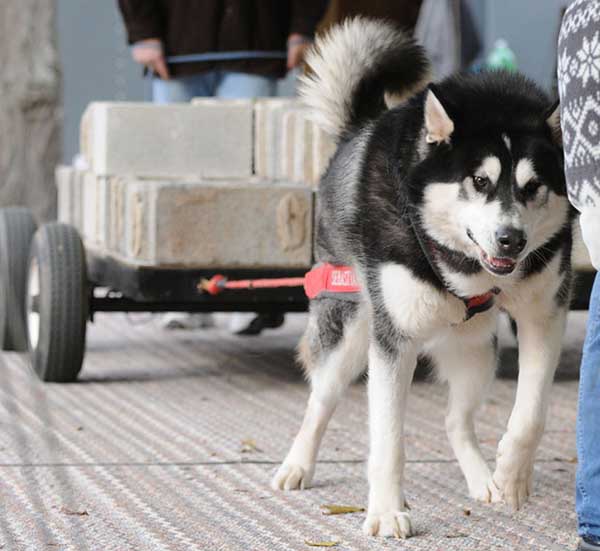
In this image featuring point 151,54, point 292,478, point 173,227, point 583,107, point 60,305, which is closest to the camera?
point 583,107

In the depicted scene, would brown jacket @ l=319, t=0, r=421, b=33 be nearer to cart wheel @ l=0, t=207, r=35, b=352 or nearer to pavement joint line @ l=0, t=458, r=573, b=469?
cart wheel @ l=0, t=207, r=35, b=352

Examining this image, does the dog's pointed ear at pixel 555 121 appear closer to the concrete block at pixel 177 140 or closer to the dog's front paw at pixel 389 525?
the dog's front paw at pixel 389 525

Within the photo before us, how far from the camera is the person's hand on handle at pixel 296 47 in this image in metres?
6.23

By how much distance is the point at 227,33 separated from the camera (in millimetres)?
6176

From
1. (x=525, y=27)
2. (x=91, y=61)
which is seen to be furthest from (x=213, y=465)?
(x=525, y=27)

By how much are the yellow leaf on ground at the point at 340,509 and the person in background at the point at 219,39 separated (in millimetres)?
3249

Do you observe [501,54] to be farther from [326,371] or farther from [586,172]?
[586,172]

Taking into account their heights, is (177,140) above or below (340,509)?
above

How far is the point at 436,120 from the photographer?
3039 mm

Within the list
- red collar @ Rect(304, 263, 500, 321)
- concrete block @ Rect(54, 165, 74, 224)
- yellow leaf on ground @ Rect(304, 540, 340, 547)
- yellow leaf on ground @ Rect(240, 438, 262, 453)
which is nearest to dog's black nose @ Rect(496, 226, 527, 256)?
red collar @ Rect(304, 263, 500, 321)

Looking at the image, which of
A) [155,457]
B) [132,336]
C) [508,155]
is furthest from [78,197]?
[508,155]

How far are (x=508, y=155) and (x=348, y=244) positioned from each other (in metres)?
0.59

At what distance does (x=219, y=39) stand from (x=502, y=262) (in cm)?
348

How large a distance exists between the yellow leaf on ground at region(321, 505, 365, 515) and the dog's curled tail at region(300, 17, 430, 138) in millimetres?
1051
